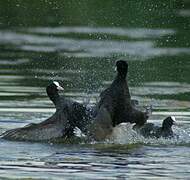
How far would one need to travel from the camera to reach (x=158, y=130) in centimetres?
1797

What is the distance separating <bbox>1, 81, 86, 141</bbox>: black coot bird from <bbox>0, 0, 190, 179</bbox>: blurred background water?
47 cm

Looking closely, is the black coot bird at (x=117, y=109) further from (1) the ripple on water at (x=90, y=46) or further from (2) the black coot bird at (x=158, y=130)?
(1) the ripple on water at (x=90, y=46)

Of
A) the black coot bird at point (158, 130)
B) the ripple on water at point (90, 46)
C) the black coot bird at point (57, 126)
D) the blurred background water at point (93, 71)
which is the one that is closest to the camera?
the blurred background water at point (93, 71)

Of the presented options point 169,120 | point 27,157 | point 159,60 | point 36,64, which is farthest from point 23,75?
point 27,157

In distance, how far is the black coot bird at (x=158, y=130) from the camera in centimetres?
1780

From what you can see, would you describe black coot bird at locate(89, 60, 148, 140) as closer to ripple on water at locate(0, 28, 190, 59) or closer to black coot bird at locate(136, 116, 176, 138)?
black coot bird at locate(136, 116, 176, 138)

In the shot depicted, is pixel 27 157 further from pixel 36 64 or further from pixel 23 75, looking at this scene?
pixel 36 64

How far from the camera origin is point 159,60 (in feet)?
90.4

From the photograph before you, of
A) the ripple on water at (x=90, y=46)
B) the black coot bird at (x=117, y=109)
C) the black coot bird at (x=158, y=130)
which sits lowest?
the black coot bird at (x=158, y=130)

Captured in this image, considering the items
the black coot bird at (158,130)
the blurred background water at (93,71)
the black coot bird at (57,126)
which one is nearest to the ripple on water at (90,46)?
the blurred background water at (93,71)

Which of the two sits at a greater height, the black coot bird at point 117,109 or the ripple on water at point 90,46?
the ripple on water at point 90,46

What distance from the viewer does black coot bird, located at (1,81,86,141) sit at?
17484 millimetres

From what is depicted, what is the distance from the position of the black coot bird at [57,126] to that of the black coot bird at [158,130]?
0.98 meters

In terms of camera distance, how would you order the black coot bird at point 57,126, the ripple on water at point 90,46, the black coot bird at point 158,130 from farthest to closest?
the ripple on water at point 90,46 < the black coot bird at point 158,130 < the black coot bird at point 57,126
